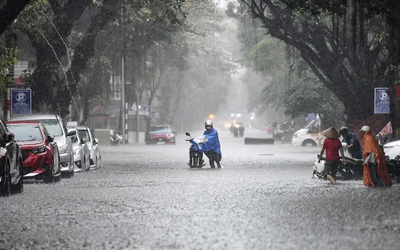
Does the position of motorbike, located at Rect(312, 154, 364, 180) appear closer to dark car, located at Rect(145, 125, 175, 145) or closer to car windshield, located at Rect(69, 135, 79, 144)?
car windshield, located at Rect(69, 135, 79, 144)

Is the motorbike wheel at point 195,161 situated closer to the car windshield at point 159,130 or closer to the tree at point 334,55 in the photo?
the tree at point 334,55

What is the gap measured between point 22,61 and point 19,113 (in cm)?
2394

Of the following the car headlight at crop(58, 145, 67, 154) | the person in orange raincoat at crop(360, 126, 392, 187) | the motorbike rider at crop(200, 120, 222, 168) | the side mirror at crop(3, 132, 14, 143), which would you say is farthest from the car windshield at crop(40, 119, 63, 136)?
the person in orange raincoat at crop(360, 126, 392, 187)

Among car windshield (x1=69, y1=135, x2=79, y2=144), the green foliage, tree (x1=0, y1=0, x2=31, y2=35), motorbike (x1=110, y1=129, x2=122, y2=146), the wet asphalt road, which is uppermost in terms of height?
tree (x1=0, y1=0, x2=31, y2=35)

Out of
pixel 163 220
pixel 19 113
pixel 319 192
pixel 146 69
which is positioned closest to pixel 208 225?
pixel 163 220

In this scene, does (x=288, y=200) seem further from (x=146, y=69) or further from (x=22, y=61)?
(x=146, y=69)

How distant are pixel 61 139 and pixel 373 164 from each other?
34.4 feet

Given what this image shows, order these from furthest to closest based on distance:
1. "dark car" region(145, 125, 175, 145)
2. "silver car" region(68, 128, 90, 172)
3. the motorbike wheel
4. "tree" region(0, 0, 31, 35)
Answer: "dark car" region(145, 125, 175, 145), the motorbike wheel, "silver car" region(68, 128, 90, 172), "tree" region(0, 0, 31, 35)

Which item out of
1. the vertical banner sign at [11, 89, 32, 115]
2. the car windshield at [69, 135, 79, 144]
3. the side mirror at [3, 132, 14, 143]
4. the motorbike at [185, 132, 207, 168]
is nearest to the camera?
the side mirror at [3, 132, 14, 143]

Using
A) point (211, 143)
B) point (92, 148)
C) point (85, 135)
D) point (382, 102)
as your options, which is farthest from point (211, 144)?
point (382, 102)

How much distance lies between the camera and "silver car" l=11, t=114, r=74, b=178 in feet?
93.6

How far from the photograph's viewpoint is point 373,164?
22.2 meters

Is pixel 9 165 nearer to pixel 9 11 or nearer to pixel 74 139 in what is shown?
pixel 9 11

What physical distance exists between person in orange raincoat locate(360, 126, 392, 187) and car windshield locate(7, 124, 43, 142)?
855 centimetres
